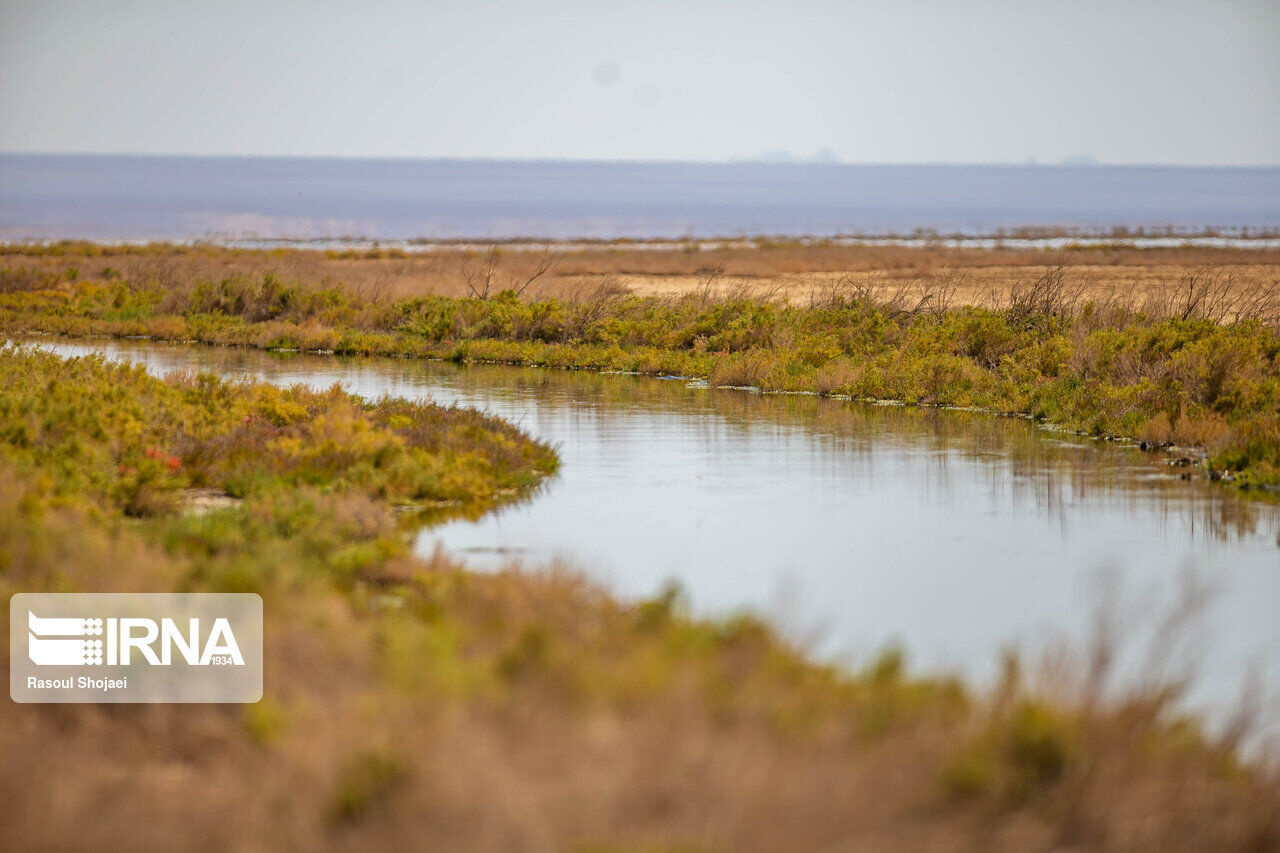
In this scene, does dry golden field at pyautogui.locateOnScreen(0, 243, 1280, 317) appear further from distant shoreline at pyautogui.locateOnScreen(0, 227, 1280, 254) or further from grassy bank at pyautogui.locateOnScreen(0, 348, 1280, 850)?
grassy bank at pyautogui.locateOnScreen(0, 348, 1280, 850)

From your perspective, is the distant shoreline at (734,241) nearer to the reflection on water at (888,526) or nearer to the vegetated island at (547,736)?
the reflection on water at (888,526)

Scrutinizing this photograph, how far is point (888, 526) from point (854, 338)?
47.2 feet

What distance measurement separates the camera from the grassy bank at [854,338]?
20.8 m

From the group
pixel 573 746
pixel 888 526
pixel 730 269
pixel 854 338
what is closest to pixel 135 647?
pixel 573 746

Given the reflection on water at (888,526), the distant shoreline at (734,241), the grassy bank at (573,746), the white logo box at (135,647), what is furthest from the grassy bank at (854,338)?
the distant shoreline at (734,241)

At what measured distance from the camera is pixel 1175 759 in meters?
7.10

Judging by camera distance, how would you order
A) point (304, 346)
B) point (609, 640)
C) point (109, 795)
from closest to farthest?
point (109, 795)
point (609, 640)
point (304, 346)

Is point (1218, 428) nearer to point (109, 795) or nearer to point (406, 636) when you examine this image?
point (406, 636)

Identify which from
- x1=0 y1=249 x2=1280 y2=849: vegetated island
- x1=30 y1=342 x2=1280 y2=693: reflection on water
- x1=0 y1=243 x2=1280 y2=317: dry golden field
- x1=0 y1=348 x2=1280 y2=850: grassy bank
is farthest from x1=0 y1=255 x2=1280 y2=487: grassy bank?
x1=0 y1=348 x2=1280 y2=850: grassy bank

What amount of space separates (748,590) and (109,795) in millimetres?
6637

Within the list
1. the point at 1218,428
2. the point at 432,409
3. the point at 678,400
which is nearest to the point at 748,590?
the point at 432,409

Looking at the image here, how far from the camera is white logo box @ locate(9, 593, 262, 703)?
7930 millimetres

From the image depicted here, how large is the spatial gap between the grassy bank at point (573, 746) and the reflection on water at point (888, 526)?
94.1 inches

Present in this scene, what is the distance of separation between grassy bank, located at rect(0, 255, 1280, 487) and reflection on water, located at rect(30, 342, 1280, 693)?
3.78ft
